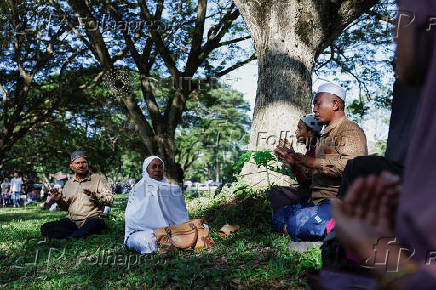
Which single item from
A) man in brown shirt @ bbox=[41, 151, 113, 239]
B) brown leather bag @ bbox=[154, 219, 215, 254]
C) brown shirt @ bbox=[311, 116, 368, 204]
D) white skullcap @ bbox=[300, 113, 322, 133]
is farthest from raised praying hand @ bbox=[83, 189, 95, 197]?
brown shirt @ bbox=[311, 116, 368, 204]

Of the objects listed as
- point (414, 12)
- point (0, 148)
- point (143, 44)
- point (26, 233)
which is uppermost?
point (143, 44)

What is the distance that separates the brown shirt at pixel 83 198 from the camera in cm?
691

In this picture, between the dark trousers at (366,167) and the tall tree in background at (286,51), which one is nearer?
the dark trousers at (366,167)

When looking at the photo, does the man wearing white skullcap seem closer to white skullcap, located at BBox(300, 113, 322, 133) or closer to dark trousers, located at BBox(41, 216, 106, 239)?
white skullcap, located at BBox(300, 113, 322, 133)

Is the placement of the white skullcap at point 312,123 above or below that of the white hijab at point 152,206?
above

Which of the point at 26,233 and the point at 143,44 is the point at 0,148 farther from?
the point at 26,233

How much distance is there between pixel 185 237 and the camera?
486 cm

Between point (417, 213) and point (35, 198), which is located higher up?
point (417, 213)

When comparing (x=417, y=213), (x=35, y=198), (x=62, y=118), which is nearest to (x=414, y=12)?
(x=417, y=213)

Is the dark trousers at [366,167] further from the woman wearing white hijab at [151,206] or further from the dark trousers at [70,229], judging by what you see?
the dark trousers at [70,229]

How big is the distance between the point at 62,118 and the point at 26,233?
1136cm

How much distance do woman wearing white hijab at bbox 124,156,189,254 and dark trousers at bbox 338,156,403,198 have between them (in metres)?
3.71

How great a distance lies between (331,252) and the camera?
183 cm

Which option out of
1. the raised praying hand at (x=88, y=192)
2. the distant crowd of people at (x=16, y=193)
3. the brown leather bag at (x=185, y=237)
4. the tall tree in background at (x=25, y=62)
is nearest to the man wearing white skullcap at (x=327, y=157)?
the brown leather bag at (x=185, y=237)
